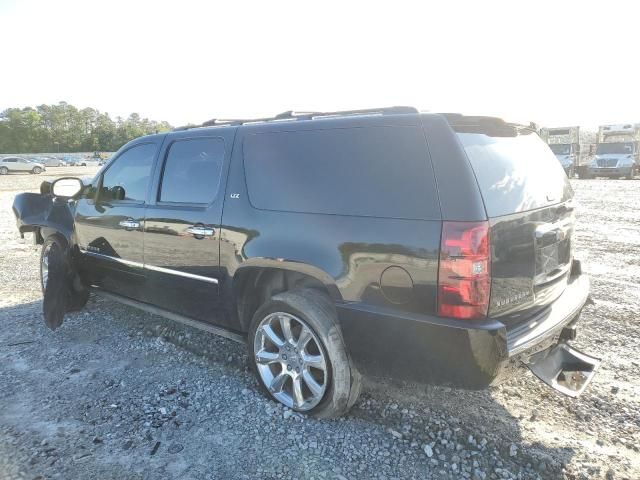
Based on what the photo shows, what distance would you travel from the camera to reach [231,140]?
3420 mm

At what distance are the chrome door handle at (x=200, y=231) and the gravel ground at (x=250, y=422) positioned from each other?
113cm

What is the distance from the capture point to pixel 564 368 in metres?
2.94

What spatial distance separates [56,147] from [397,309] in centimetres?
12299

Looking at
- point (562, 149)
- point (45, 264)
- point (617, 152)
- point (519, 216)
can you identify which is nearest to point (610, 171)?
point (617, 152)

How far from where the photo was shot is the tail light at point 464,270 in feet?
7.66

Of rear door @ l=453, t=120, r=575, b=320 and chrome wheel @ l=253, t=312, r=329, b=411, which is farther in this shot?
chrome wheel @ l=253, t=312, r=329, b=411

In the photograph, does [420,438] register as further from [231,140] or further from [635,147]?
[635,147]

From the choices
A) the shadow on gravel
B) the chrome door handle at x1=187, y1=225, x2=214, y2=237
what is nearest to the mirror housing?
the shadow on gravel

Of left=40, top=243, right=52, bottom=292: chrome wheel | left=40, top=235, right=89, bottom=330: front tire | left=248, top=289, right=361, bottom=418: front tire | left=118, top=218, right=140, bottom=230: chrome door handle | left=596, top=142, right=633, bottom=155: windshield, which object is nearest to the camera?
left=248, top=289, right=361, bottom=418: front tire

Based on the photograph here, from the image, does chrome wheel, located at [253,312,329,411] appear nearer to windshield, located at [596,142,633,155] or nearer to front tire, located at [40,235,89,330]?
front tire, located at [40,235,89,330]

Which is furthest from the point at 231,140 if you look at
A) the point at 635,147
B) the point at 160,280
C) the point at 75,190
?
the point at 635,147

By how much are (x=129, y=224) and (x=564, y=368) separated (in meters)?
3.57

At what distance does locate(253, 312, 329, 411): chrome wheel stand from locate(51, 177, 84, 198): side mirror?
288 centimetres

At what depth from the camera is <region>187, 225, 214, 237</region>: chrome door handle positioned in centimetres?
337
